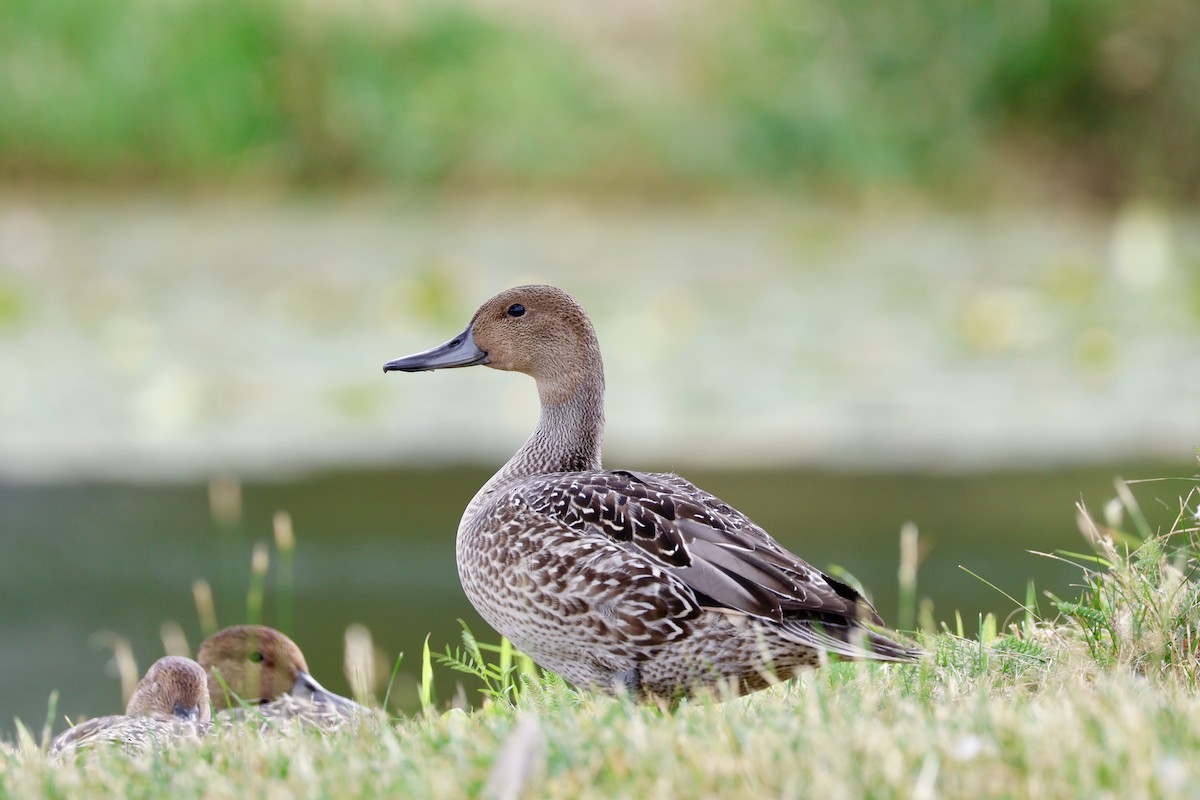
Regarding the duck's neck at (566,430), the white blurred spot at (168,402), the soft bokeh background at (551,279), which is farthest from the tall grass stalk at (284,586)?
the duck's neck at (566,430)

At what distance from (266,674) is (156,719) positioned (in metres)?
0.86

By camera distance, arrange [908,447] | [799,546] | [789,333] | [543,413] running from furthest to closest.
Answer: [789,333] → [908,447] → [799,546] → [543,413]

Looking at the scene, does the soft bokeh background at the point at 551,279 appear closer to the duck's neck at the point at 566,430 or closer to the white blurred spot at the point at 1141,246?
the white blurred spot at the point at 1141,246

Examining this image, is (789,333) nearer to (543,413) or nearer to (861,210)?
(861,210)

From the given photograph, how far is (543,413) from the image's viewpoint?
4.34 meters

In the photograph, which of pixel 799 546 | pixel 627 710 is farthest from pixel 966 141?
pixel 627 710

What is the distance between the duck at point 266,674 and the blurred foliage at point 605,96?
842 cm

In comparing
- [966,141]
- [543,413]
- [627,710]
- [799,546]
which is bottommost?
[799,546]

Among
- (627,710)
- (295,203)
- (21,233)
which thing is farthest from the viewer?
(295,203)

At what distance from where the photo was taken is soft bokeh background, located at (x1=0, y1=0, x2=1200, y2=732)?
27.0ft

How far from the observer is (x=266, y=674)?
494cm

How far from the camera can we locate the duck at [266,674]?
471 cm

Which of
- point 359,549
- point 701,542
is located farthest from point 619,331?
point 701,542

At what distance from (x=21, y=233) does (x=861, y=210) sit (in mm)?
6373
